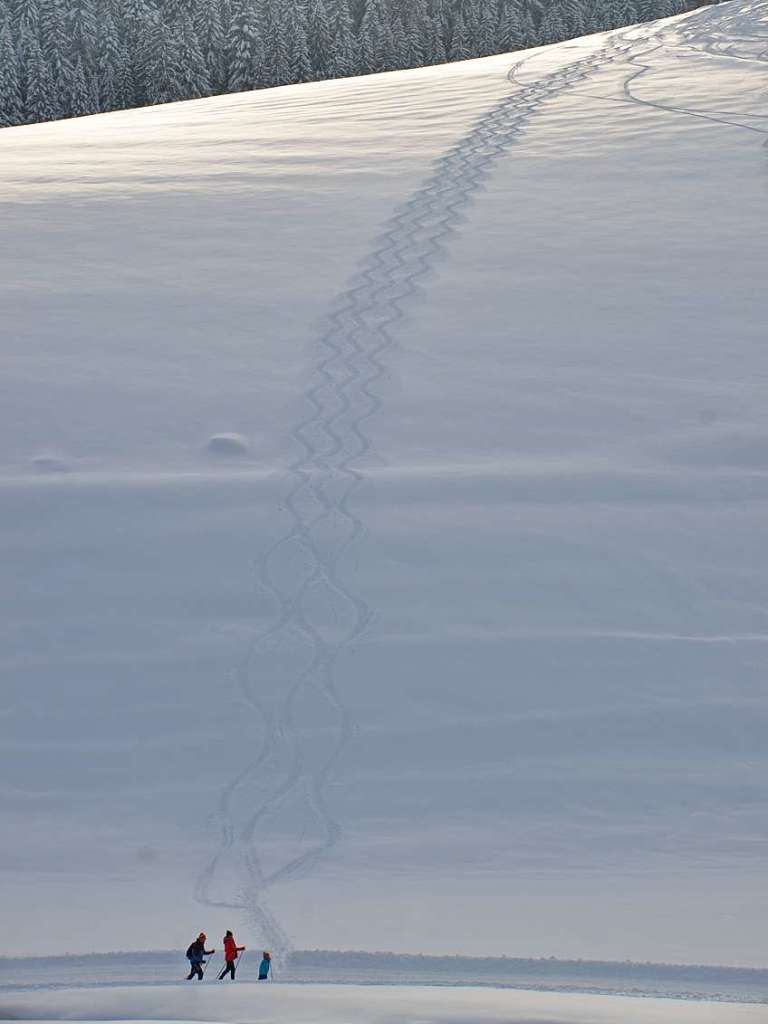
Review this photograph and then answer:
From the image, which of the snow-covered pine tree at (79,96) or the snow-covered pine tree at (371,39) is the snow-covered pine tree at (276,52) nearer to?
the snow-covered pine tree at (371,39)

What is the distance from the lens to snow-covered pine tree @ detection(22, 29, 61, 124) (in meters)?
38.4

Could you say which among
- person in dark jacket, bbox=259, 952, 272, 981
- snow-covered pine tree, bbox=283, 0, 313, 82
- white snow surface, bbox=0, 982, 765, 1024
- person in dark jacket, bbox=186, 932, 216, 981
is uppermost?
snow-covered pine tree, bbox=283, 0, 313, 82

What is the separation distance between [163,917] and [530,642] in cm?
277

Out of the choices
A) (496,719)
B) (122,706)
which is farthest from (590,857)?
→ (122,706)

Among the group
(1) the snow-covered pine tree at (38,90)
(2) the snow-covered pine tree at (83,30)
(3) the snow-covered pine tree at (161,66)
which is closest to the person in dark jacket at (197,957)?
(3) the snow-covered pine tree at (161,66)

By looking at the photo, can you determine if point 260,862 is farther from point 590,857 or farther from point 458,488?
point 458,488

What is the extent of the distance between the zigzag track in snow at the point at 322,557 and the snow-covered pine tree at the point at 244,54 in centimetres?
2808

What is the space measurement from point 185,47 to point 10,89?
5399 mm

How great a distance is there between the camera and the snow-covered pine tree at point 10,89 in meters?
37.6

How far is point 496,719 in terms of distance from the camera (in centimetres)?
743

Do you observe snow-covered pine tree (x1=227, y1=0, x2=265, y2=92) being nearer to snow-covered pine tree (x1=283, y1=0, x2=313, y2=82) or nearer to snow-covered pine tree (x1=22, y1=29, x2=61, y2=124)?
snow-covered pine tree (x1=283, y1=0, x2=313, y2=82)

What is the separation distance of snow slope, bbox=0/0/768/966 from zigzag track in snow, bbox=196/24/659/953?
3 centimetres

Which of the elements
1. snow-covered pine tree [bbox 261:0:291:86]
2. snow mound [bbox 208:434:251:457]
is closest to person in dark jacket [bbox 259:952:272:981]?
snow mound [bbox 208:434:251:457]

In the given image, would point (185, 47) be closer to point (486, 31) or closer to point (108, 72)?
point (108, 72)
